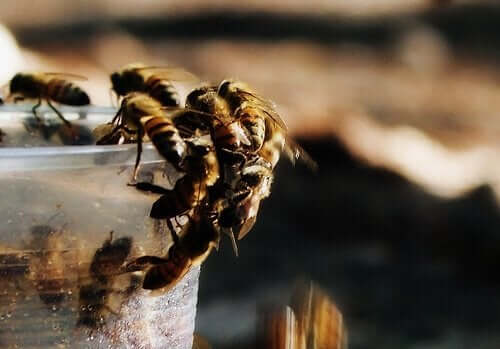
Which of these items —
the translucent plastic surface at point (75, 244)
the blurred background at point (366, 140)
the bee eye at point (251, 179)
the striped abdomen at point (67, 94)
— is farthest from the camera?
the blurred background at point (366, 140)

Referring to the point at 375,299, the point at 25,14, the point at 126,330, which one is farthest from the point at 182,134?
the point at 375,299

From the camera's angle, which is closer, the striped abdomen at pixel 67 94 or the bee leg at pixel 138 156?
the bee leg at pixel 138 156

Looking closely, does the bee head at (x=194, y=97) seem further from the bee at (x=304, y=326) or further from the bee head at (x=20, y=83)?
the bee head at (x=20, y=83)

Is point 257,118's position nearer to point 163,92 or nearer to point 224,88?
point 224,88

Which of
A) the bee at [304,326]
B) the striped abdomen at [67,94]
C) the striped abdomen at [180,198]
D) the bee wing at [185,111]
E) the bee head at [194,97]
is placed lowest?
the bee at [304,326]

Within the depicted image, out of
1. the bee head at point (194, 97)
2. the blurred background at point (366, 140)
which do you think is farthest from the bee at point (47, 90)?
the blurred background at point (366, 140)

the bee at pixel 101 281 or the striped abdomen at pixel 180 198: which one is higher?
the striped abdomen at pixel 180 198
